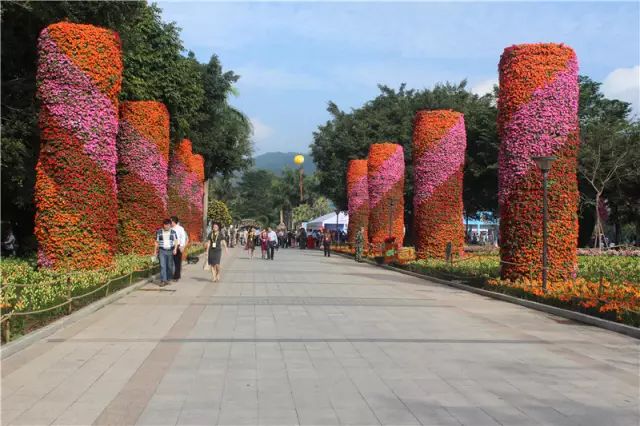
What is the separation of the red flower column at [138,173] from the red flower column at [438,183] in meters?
10.1

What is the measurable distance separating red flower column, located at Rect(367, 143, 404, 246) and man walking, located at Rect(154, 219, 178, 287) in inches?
783

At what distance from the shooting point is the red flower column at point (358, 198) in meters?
41.9

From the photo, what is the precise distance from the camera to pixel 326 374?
7320 millimetres

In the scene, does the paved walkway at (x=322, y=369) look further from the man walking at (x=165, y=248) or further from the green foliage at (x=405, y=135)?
the green foliage at (x=405, y=135)

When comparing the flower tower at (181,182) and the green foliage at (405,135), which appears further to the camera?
the green foliage at (405,135)

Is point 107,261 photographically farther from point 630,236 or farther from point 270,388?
point 630,236

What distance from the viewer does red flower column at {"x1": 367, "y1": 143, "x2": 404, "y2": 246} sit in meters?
36.3

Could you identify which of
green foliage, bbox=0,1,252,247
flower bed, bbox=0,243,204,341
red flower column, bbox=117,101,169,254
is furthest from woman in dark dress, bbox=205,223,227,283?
red flower column, bbox=117,101,169,254

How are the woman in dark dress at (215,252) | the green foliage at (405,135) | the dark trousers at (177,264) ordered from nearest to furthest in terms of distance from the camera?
the dark trousers at (177,264)
the woman in dark dress at (215,252)
the green foliage at (405,135)

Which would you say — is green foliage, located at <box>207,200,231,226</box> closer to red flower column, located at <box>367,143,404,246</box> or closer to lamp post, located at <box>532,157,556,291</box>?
red flower column, located at <box>367,143,404,246</box>

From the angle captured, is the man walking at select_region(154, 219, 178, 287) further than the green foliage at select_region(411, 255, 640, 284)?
Yes

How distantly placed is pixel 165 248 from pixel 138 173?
29.6 feet

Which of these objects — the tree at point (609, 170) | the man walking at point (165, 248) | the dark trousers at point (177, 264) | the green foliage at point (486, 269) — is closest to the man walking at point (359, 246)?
the green foliage at point (486, 269)

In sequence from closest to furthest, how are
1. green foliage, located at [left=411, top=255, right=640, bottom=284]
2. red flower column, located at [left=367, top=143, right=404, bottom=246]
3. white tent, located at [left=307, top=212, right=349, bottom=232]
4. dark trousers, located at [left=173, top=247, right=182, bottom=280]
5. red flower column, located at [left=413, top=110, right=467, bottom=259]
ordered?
green foliage, located at [left=411, top=255, right=640, bottom=284]
dark trousers, located at [left=173, top=247, right=182, bottom=280]
red flower column, located at [left=413, top=110, right=467, bottom=259]
red flower column, located at [left=367, top=143, right=404, bottom=246]
white tent, located at [left=307, top=212, right=349, bottom=232]
